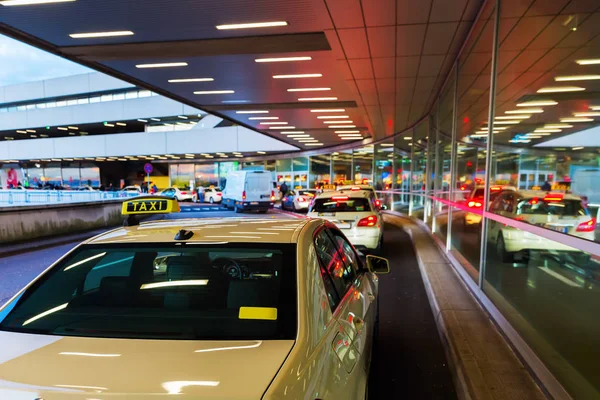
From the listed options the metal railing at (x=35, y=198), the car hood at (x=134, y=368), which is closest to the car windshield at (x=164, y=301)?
the car hood at (x=134, y=368)

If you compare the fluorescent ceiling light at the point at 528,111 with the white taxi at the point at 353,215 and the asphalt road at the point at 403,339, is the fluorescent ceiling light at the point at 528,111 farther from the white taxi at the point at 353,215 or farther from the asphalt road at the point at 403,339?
the asphalt road at the point at 403,339

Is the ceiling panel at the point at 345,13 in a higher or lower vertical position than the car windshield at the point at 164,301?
higher

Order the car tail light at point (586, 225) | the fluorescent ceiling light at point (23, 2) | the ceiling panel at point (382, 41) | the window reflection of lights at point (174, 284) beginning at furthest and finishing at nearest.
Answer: the ceiling panel at point (382, 41)
the fluorescent ceiling light at point (23, 2)
the car tail light at point (586, 225)
the window reflection of lights at point (174, 284)

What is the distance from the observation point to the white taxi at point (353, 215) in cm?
925

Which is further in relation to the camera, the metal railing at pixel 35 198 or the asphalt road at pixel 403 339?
the metal railing at pixel 35 198

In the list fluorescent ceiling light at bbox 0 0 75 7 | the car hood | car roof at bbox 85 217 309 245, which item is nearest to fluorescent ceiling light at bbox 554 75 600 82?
car roof at bbox 85 217 309 245

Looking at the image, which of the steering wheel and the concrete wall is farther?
the concrete wall

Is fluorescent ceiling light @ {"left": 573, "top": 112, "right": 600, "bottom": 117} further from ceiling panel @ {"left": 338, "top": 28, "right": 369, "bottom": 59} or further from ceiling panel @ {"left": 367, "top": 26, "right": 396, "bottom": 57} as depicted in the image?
ceiling panel @ {"left": 338, "top": 28, "right": 369, "bottom": 59}

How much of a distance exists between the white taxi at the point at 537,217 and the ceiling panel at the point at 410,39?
147 inches

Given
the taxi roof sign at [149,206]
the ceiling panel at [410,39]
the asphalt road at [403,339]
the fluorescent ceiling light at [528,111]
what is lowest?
the asphalt road at [403,339]

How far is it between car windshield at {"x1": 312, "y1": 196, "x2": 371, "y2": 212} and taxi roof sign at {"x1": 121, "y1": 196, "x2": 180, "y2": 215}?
655 centimetres

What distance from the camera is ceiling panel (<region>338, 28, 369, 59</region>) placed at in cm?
837

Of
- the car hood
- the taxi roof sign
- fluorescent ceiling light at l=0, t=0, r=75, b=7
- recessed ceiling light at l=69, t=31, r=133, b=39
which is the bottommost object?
the car hood

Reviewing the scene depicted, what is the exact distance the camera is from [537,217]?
4.91 m
